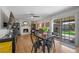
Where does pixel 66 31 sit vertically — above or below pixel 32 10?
below

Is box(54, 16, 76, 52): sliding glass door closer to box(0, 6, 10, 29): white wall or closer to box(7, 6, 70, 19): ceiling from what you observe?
box(7, 6, 70, 19): ceiling

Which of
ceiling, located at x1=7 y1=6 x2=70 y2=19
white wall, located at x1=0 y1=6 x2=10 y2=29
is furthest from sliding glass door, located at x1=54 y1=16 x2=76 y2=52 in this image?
white wall, located at x1=0 y1=6 x2=10 y2=29

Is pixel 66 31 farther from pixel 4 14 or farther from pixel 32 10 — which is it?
pixel 4 14

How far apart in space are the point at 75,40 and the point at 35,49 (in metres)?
0.88

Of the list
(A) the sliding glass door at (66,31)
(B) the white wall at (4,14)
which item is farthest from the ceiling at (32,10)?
(A) the sliding glass door at (66,31)

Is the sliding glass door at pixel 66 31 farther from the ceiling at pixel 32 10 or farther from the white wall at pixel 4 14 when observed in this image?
the white wall at pixel 4 14

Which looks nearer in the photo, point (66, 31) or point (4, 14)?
point (4, 14)

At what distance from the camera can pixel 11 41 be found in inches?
88.9

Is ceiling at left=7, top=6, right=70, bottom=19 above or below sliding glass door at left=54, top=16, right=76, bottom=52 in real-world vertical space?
above

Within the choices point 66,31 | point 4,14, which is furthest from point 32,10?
point 66,31

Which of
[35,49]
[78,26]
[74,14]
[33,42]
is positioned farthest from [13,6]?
[78,26]
